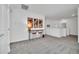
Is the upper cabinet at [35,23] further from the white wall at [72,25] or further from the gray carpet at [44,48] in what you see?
the white wall at [72,25]

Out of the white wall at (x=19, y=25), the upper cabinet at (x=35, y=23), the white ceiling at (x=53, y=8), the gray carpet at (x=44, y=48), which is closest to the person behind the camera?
the gray carpet at (x=44, y=48)

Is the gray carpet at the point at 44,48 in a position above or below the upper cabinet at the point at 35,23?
below

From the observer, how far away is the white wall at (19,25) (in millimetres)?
4948

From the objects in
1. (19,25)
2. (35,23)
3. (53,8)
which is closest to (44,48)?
(19,25)

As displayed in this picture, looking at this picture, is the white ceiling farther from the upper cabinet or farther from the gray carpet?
the gray carpet

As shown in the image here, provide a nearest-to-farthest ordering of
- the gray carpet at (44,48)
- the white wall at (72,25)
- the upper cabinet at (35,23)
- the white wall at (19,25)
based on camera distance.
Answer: the gray carpet at (44,48), the white wall at (19,25), the upper cabinet at (35,23), the white wall at (72,25)

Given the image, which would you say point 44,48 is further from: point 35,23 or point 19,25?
point 35,23

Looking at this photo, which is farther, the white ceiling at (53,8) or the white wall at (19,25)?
the white wall at (19,25)

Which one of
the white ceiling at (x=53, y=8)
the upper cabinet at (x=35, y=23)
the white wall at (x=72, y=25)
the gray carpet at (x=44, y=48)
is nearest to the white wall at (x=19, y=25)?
the upper cabinet at (x=35, y=23)

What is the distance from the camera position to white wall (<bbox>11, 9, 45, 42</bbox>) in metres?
4.95

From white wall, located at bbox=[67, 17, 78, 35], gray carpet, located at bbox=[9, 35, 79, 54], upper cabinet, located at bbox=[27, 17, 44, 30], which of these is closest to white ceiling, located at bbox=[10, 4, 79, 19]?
upper cabinet, located at bbox=[27, 17, 44, 30]

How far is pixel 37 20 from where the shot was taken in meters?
7.05

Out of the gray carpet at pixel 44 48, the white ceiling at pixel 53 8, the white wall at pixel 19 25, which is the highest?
the white ceiling at pixel 53 8

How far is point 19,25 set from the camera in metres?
5.38
